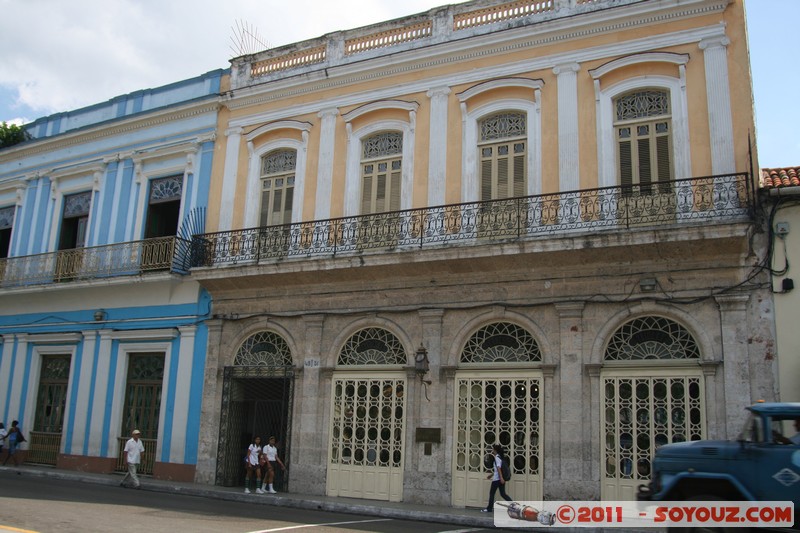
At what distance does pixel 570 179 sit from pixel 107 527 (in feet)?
30.1

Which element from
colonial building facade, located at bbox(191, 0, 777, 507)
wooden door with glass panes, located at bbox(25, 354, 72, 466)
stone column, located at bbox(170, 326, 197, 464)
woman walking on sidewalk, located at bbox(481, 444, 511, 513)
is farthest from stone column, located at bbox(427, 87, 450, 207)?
wooden door with glass panes, located at bbox(25, 354, 72, 466)

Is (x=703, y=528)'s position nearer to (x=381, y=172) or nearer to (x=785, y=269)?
(x=785, y=269)

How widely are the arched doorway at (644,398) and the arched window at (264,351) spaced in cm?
650

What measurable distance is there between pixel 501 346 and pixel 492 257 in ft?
5.54

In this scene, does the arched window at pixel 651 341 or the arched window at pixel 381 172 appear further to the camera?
the arched window at pixel 381 172

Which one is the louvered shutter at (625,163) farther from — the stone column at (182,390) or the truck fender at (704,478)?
the stone column at (182,390)

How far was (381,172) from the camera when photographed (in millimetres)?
15453

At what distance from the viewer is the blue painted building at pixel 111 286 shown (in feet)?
54.4

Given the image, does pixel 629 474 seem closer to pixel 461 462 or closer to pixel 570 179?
pixel 461 462

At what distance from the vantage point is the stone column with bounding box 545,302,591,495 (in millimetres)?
12281

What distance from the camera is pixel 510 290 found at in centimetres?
1338

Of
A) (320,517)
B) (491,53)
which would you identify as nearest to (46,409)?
(320,517)

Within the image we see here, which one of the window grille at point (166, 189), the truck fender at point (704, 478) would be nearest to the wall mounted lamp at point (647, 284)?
the truck fender at point (704, 478)

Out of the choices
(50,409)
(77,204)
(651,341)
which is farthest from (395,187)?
(50,409)
